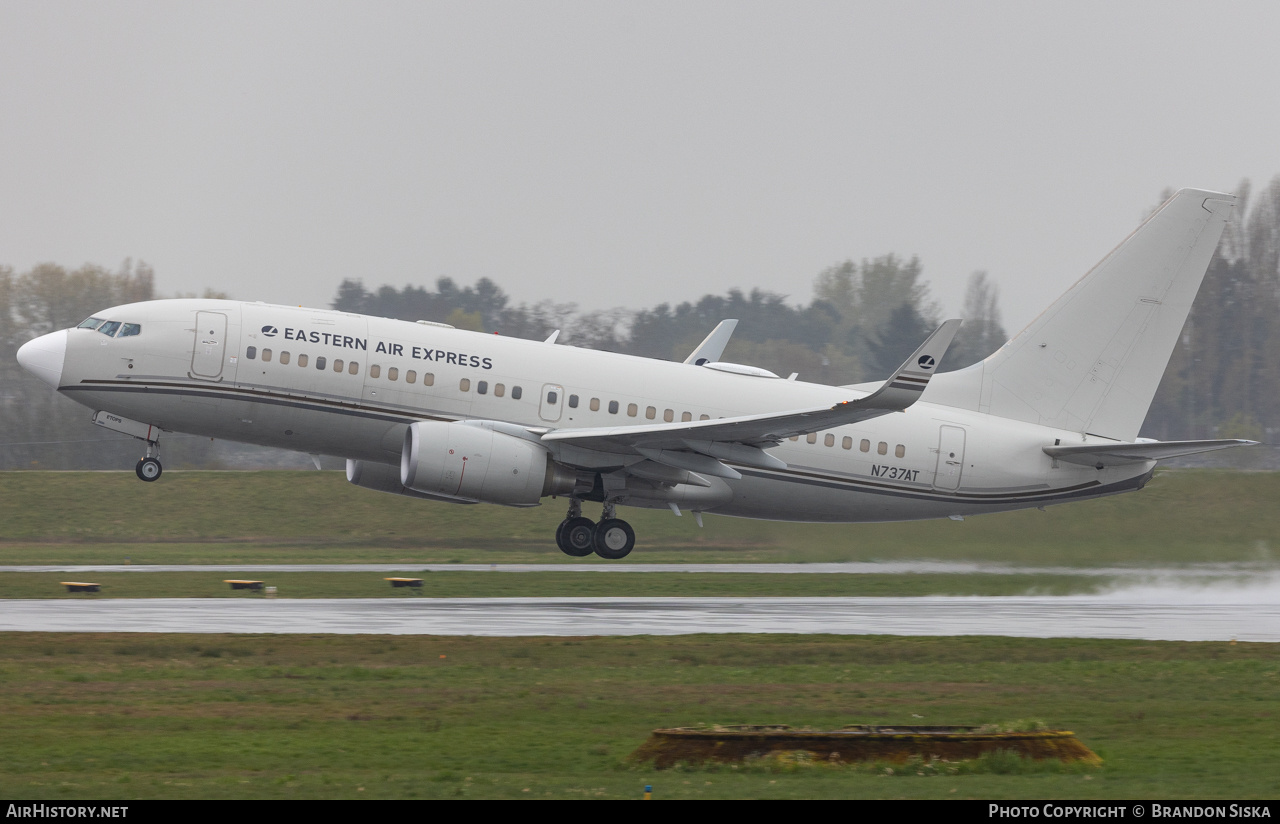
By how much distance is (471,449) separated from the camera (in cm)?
2578

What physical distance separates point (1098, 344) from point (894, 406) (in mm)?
8062

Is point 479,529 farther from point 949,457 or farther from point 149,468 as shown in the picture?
point 949,457

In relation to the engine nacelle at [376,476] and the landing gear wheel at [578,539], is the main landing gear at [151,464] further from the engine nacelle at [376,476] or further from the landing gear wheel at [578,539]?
the landing gear wheel at [578,539]

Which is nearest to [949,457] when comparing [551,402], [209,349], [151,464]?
[551,402]

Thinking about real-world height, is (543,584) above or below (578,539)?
below

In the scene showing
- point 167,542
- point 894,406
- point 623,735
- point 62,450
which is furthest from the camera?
point 62,450

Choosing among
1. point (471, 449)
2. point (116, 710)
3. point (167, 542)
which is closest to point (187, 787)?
point (116, 710)

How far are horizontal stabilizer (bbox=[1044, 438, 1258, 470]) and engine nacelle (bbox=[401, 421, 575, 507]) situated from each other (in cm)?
1159

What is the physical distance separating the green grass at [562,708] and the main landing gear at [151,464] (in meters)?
9.47

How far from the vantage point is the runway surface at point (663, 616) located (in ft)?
64.9

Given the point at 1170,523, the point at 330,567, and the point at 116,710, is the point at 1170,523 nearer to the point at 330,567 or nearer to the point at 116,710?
the point at 330,567

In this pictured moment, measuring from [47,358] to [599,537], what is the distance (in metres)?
11.9

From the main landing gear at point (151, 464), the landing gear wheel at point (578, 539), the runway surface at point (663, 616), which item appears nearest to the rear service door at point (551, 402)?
the landing gear wheel at point (578, 539)

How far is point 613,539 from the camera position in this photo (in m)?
28.4
